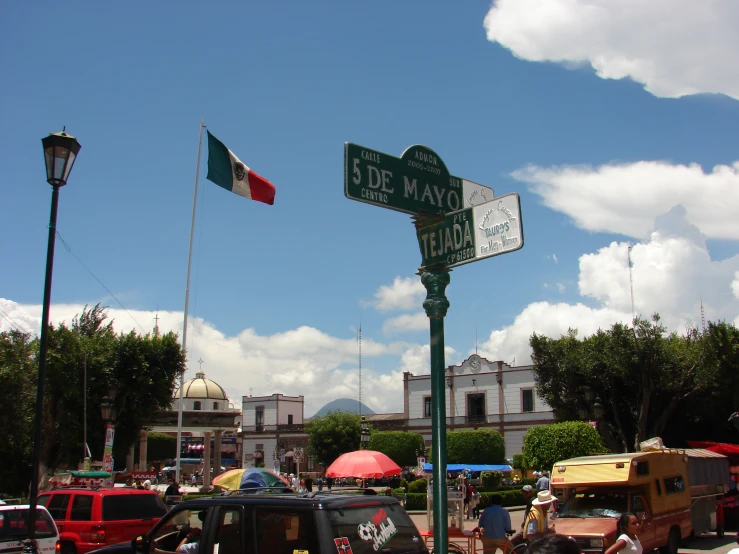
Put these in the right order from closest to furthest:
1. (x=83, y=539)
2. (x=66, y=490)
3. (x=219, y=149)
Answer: (x=83, y=539) → (x=66, y=490) → (x=219, y=149)

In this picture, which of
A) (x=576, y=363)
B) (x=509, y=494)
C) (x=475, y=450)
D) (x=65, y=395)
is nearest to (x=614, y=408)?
(x=576, y=363)

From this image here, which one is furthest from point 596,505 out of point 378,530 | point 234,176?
point 234,176

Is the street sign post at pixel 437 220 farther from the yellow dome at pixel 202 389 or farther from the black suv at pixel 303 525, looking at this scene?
the yellow dome at pixel 202 389

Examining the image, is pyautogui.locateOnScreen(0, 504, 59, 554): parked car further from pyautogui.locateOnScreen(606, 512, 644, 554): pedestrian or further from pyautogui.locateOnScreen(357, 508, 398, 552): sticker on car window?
pyautogui.locateOnScreen(606, 512, 644, 554): pedestrian

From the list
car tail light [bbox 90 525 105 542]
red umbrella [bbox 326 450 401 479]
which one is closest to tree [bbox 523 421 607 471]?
red umbrella [bbox 326 450 401 479]

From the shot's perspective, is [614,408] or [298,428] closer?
[614,408]

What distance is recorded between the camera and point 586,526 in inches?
489

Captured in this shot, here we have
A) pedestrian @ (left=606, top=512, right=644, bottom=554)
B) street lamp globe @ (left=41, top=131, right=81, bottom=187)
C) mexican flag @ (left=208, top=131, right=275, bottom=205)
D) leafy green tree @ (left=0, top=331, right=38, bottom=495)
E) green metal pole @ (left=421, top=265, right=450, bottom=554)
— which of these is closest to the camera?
green metal pole @ (left=421, top=265, right=450, bottom=554)

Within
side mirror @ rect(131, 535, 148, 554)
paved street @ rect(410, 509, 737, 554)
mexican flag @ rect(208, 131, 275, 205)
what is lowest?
paved street @ rect(410, 509, 737, 554)

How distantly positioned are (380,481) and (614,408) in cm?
1905

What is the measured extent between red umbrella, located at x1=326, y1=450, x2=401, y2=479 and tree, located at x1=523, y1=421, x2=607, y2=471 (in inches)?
504

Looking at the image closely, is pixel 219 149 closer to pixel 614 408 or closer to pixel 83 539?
pixel 83 539

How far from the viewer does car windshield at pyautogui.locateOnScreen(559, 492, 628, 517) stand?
516 inches

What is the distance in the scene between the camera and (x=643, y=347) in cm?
3130
